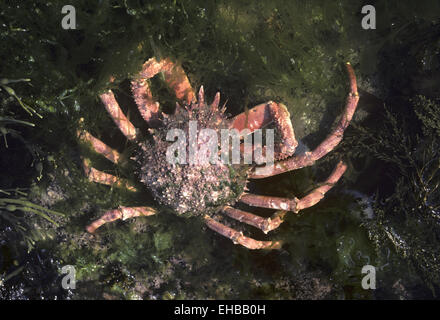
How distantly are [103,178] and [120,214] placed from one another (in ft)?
1.33

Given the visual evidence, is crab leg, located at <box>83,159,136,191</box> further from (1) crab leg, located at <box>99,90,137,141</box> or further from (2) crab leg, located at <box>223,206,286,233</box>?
(2) crab leg, located at <box>223,206,286,233</box>

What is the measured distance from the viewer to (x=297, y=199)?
10.1 ft

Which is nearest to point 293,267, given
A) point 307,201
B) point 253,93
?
point 307,201

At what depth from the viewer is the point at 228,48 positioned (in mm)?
2838

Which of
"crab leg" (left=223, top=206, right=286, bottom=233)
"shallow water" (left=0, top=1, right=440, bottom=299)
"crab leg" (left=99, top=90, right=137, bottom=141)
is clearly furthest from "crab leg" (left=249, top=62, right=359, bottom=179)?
"crab leg" (left=99, top=90, right=137, bottom=141)

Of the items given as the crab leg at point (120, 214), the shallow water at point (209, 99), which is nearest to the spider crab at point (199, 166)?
the crab leg at point (120, 214)

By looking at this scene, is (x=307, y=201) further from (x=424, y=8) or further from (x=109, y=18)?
(x=109, y=18)

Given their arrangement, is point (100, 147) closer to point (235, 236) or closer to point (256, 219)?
point (235, 236)

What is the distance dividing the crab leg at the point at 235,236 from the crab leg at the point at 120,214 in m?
0.61

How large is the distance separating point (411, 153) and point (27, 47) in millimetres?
3671

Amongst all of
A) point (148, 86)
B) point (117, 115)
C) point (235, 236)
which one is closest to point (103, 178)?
point (117, 115)

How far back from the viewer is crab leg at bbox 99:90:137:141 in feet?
9.25

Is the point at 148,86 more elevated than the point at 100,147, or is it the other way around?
the point at 148,86

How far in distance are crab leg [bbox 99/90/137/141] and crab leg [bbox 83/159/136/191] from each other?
0.45m
